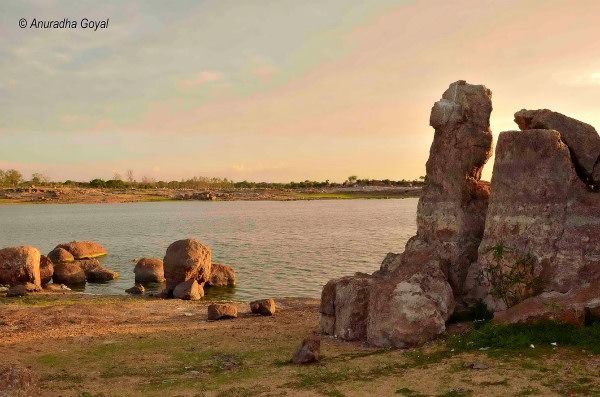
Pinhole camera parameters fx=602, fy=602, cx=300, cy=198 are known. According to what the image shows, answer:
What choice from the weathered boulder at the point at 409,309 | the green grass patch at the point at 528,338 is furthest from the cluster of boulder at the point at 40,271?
the green grass patch at the point at 528,338

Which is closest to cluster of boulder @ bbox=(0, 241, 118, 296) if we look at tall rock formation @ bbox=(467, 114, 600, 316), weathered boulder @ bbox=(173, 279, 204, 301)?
weathered boulder @ bbox=(173, 279, 204, 301)

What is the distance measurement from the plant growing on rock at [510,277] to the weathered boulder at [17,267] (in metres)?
31.0

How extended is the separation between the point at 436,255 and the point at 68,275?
3147 centimetres

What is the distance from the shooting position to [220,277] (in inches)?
1708

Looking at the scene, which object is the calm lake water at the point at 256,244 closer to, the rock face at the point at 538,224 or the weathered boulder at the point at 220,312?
the weathered boulder at the point at 220,312

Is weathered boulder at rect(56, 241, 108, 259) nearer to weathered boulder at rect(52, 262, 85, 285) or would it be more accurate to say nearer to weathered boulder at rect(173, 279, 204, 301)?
weathered boulder at rect(52, 262, 85, 285)

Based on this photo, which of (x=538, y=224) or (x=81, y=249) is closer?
(x=538, y=224)

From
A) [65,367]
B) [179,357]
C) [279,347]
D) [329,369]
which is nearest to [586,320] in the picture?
[329,369]

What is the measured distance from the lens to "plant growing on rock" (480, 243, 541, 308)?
20953 mm

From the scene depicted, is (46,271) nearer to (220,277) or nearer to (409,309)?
(220,277)

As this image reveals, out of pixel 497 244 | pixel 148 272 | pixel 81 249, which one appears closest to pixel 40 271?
pixel 148 272

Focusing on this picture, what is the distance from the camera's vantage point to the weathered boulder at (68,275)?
147ft

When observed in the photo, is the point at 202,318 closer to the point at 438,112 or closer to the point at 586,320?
the point at 438,112

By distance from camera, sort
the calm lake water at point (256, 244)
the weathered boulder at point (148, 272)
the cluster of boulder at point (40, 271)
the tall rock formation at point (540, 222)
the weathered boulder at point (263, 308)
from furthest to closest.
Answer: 1. the weathered boulder at point (148, 272)
2. the calm lake water at point (256, 244)
3. the cluster of boulder at point (40, 271)
4. the weathered boulder at point (263, 308)
5. the tall rock formation at point (540, 222)
